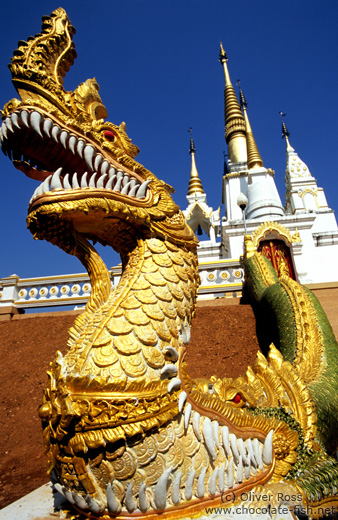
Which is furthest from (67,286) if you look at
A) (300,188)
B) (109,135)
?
(300,188)

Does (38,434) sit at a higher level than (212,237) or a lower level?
lower

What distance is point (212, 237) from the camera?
22.1 metres

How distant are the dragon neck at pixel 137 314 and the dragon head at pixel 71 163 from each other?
0.52 feet

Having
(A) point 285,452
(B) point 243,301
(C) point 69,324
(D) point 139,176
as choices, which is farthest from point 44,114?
(B) point 243,301

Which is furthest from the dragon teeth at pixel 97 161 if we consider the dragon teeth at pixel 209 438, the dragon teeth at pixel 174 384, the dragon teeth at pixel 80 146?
the dragon teeth at pixel 209 438

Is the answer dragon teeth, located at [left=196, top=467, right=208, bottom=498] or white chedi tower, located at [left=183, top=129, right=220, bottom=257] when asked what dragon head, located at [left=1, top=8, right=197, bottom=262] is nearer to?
dragon teeth, located at [left=196, top=467, right=208, bottom=498]

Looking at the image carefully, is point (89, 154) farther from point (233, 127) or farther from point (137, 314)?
point (233, 127)

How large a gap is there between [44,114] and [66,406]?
165 centimetres

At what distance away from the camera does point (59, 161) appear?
2227 millimetres

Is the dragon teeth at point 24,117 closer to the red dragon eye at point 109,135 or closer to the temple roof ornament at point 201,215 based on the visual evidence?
the red dragon eye at point 109,135

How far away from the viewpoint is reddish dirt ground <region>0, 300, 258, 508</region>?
331cm

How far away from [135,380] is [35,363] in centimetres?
417

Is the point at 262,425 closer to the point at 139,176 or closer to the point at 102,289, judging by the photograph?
the point at 102,289

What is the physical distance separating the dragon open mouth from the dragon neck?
1.30 ft
